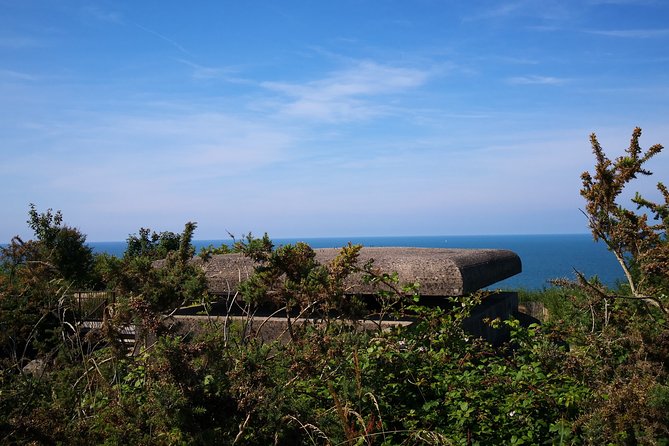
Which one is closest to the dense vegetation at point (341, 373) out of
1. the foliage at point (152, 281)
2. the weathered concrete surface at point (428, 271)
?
the foliage at point (152, 281)

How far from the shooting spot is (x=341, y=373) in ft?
11.4

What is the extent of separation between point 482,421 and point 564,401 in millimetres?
437

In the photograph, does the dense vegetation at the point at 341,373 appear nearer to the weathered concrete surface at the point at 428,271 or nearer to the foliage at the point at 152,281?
the foliage at the point at 152,281

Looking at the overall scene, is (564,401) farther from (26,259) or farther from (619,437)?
(26,259)

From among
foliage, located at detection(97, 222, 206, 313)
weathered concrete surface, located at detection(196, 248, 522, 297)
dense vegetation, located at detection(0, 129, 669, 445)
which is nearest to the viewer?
dense vegetation, located at detection(0, 129, 669, 445)

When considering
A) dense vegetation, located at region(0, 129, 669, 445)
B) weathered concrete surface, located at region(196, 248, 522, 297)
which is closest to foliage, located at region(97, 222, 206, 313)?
dense vegetation, located at region(0, 129, 669, 445)

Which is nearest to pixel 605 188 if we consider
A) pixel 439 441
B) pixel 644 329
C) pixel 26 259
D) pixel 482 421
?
pixel 644 329

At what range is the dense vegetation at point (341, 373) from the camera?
286 cm

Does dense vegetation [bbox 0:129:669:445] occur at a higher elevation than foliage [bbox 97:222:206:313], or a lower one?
lower

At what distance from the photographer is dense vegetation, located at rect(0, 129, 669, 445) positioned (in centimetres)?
286

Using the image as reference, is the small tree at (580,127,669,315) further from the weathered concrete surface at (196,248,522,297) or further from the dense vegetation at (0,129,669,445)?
the weathered concrete surface at (196,248,522,297)

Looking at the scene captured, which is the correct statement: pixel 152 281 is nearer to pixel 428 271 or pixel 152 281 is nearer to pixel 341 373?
pixel 341 373

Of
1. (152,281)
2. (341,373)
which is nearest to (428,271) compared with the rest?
(341,373)

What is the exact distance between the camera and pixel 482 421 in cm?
313
